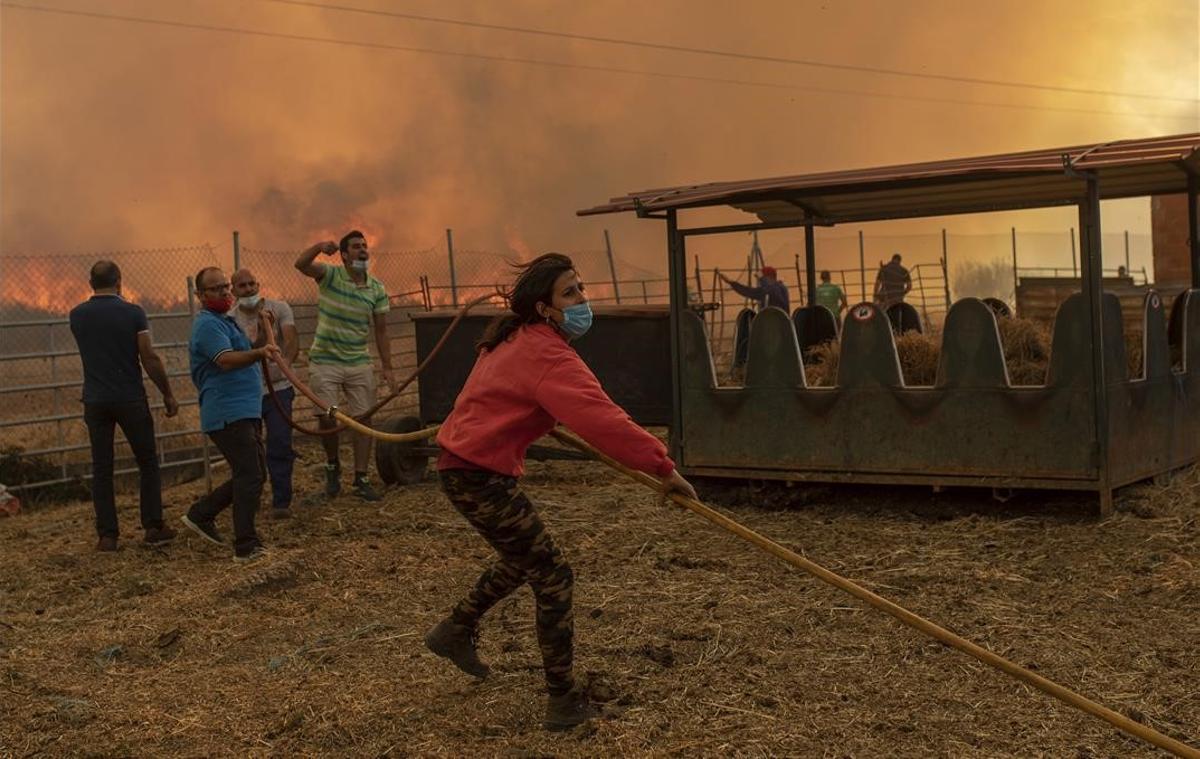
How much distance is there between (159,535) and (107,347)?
136 cm

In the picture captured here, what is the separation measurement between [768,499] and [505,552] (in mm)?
4494

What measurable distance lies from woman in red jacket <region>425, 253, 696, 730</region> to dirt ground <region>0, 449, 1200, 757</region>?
345mm

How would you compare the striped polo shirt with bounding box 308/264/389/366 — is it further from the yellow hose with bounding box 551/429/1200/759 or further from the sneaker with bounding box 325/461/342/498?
the yellow hose with bounding box 551/429/1200/759

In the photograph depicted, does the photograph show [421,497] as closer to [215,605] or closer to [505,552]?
[215,605]

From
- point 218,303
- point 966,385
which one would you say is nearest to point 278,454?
point 218,303

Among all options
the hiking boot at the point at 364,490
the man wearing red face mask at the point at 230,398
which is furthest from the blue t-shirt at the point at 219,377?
the hiking boot at the point at 364,490

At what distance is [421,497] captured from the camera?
31.2ft

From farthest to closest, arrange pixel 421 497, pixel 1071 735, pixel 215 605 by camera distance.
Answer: pixel 421 497 < pixel 215 605 < pixel 1071 735

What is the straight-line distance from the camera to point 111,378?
26.7 feet

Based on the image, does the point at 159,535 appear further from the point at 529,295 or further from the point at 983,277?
the point at 983,277

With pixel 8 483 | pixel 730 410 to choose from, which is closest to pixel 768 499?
pixel 730 410

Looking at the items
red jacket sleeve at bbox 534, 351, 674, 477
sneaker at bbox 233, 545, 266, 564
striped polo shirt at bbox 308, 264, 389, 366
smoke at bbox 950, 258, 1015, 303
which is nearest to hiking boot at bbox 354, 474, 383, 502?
striped polo shirt at bbox 308, 264, 389, 366

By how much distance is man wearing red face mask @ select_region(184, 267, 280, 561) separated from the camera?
296 inches

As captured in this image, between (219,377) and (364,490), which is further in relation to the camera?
(364,490)
